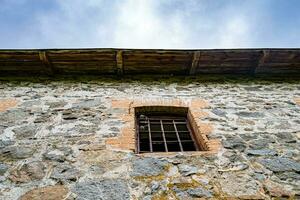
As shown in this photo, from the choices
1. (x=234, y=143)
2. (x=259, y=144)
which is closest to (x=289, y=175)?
(x=259, y=144)

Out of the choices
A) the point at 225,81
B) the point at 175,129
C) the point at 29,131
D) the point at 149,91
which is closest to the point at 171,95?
the point at 149,91

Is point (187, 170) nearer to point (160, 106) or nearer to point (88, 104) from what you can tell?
point (160, 106)

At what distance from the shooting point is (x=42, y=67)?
18.4 feet

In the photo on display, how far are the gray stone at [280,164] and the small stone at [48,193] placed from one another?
96.4 inches

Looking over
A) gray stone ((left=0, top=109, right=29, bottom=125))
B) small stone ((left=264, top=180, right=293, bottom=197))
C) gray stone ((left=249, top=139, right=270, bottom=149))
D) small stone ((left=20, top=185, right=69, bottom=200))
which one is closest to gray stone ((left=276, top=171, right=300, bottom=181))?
small stone ((left=264, top=180, right=293, bottom=197))

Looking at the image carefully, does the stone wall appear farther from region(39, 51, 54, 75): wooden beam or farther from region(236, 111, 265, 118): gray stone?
region(39, 51, 54, 75): wooden beam

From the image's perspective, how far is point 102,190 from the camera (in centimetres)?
300

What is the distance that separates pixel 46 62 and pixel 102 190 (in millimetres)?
3340

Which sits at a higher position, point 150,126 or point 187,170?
point 150,126

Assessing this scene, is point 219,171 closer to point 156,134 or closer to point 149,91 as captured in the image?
point 156,134

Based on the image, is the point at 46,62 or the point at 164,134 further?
the point at 46,62

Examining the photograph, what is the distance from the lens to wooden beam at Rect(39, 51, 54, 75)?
207 inches

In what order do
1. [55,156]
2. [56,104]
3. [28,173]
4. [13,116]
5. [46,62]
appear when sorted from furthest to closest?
[46,62], [56,104], [13,116], [55,156], [28,173]

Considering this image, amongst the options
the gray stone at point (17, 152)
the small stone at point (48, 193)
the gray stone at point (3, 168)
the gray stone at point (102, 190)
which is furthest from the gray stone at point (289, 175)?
the gray stone at point (3, 168)
